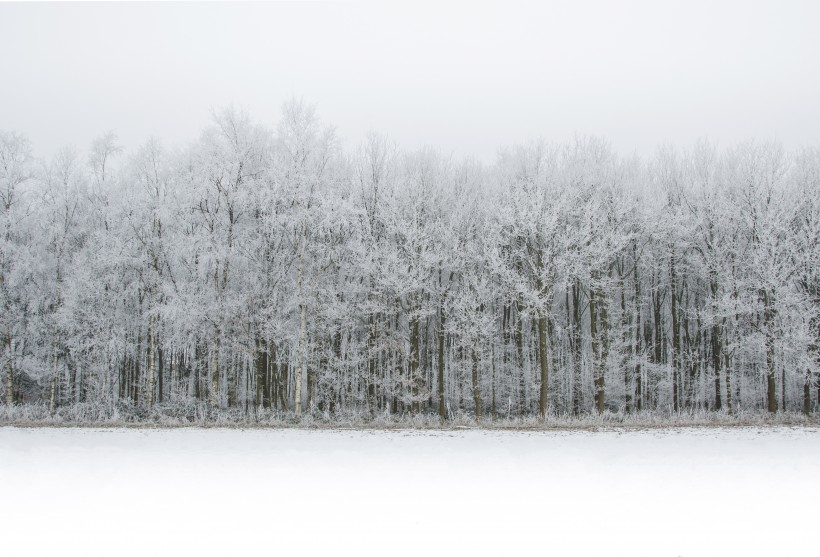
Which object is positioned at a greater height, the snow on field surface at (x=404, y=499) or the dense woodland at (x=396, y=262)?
the dense woodland at (x=396, y=262)

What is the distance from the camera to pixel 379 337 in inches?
1054

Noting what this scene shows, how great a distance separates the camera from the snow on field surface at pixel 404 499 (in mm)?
7023

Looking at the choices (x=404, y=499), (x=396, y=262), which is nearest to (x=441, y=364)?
(x=396, y=262)

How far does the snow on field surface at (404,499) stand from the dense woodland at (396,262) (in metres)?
11.0

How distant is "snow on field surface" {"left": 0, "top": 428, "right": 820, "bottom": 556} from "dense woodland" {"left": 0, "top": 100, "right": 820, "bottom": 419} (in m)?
11.0

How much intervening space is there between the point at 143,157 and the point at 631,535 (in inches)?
1160

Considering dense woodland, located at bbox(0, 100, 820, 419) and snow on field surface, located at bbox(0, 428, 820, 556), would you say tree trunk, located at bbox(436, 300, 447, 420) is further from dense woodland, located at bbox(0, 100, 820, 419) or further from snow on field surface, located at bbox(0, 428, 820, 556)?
snow on field surface, located at bbox(0, 428, 820, 556)

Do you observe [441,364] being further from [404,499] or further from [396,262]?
[404,499]

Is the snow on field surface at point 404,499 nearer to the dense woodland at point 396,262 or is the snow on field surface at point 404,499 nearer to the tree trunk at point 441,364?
the tree trunk at point 441,364

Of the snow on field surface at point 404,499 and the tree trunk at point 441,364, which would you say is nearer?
the snow on field surface at point 404,499

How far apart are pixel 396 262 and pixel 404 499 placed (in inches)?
661

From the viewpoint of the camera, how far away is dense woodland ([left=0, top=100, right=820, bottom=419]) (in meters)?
25.5

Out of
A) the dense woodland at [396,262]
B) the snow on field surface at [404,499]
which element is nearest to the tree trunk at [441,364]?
the dense woodland at [396,262]

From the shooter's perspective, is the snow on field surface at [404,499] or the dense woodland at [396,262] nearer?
the snow on field surface at [404,499]
